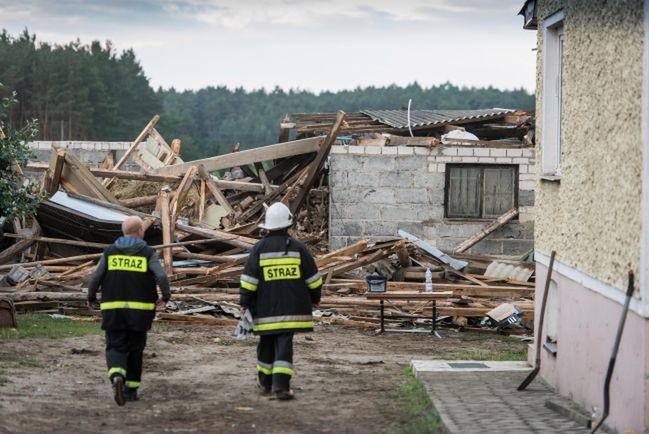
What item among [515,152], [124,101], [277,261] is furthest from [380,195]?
[124,101]

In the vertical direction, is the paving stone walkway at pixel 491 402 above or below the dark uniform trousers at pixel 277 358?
below

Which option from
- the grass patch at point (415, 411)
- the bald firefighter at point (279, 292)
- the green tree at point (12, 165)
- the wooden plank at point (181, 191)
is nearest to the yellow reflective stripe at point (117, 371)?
the bald firefighter at point (279, 292)

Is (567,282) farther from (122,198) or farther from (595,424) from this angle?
(122,198)

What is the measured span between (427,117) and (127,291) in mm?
18803

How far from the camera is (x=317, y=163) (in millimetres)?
24875

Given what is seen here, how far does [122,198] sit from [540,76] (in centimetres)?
1547

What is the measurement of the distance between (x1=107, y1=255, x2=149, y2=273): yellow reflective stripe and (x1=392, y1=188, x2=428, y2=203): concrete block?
13.4 m

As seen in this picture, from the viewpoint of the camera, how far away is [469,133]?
2553cm

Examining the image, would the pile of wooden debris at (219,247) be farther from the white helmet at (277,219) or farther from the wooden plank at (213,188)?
the white helmet at (277,219)

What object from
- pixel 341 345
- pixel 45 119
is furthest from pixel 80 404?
pixel 45 119

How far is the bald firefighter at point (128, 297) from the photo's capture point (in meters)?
11.1

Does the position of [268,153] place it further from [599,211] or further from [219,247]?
[599,211]

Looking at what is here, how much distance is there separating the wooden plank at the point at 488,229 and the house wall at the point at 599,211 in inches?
461

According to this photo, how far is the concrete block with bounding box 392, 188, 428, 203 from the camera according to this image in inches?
955
